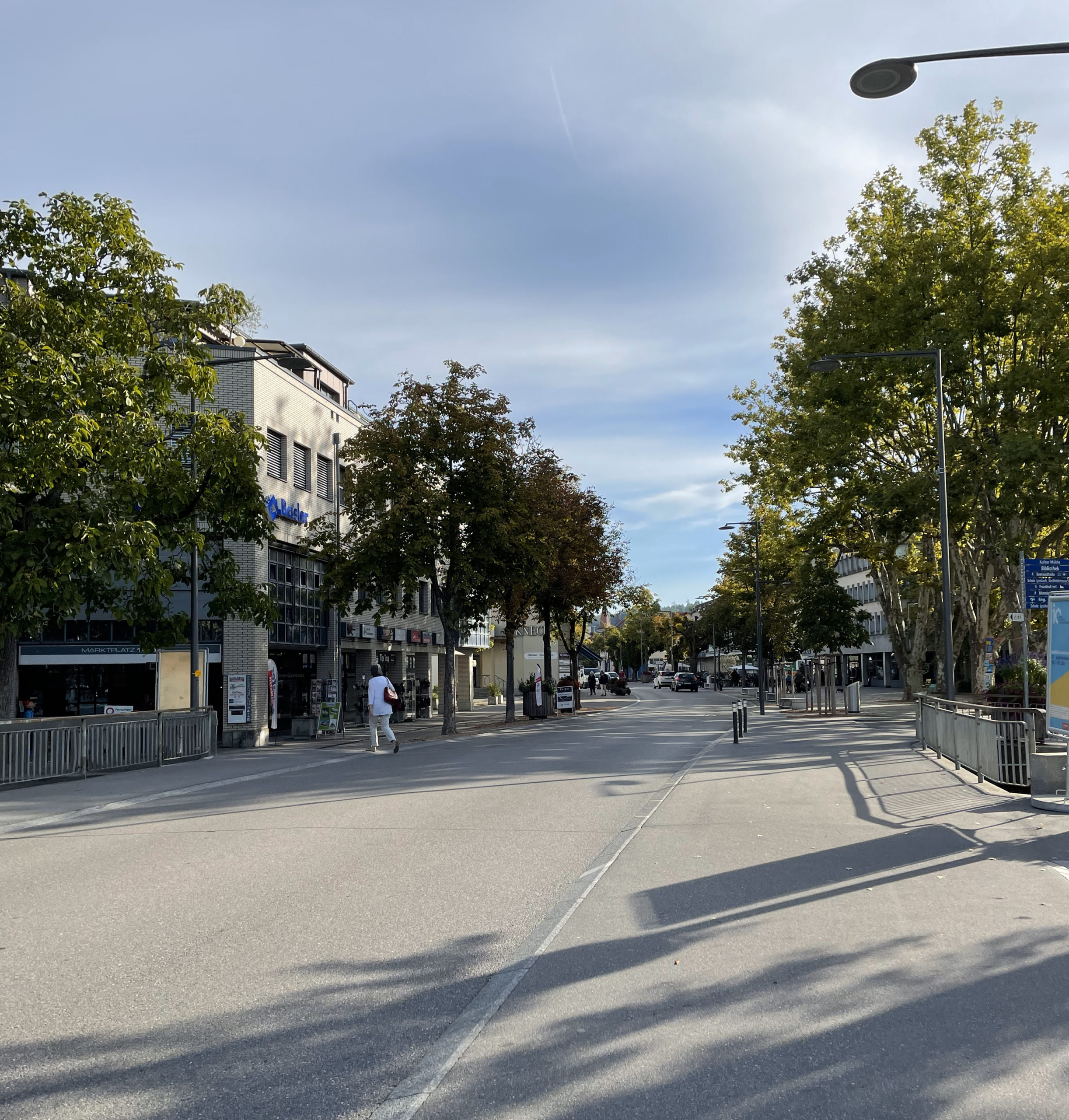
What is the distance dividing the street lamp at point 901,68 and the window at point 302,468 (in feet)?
85.2

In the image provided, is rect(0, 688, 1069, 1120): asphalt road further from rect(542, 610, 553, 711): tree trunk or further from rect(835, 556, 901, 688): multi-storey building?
rect(835, 556, 901, 688): multi-storey building

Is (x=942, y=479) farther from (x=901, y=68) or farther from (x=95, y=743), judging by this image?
(x=95, y=743)

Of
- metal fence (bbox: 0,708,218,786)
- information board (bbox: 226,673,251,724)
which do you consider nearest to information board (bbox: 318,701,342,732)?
information board (bbox: 226,673,251,724)

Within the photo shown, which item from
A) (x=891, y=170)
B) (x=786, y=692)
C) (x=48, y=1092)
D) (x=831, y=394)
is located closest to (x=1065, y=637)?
(x=48, y=1092)

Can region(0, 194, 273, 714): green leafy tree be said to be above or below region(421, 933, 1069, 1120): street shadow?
above

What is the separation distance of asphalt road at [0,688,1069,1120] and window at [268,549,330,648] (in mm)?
18930

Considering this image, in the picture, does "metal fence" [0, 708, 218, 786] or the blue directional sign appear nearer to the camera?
the blue directional sign

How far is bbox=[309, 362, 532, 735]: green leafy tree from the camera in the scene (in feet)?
97.6

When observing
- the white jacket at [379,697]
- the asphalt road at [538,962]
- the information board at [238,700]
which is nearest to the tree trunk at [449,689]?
the information board at [238,700]

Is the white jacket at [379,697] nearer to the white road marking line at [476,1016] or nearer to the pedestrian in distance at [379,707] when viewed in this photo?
→ the pedestrian in distance at [379,707]

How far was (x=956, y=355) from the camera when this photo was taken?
26641mm

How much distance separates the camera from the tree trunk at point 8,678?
63.9ft

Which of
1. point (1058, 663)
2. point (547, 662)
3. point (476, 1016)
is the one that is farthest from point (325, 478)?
point (476, 1016)

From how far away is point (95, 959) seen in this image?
6.30 meters
